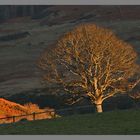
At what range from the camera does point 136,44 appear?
11206cm

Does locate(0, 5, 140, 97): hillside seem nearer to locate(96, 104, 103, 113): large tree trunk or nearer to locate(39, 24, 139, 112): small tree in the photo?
locate(39, 24, 139, 112): small tree

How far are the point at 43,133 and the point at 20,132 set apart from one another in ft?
5.47

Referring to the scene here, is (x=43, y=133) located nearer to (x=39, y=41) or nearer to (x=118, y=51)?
(x=118, y=51)

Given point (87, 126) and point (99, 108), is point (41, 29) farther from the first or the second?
point (87, 126)

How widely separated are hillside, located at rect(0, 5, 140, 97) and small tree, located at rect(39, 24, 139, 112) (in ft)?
170

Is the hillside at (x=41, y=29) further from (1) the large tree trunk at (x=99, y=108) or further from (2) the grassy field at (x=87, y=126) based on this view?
(2) the grassy field at (x=87, y=126)

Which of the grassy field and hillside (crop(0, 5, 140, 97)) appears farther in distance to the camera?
hillside (crop(0, 5, 140, 97))

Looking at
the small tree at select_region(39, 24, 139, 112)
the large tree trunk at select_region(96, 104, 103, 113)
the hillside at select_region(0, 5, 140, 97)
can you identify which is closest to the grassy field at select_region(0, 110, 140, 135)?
the large tree trunk at select_region(96, 104, 103, 113)

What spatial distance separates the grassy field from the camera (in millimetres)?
36344

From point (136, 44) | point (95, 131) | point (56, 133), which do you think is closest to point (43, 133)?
point (56, 133)

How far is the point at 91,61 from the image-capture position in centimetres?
5866

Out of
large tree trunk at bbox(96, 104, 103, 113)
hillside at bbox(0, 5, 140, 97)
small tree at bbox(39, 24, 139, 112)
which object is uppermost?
hillside at bbox(0, 5, 140, 97)

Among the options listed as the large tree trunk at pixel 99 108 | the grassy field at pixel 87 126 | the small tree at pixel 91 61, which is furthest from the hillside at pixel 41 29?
the grassy field at pixel 87 126

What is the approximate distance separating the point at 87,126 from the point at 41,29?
10199 cm
